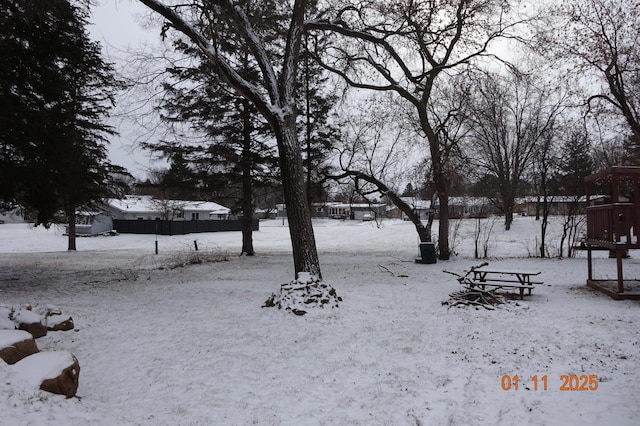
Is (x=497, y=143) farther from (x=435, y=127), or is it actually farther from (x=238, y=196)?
(x=238, y=196)

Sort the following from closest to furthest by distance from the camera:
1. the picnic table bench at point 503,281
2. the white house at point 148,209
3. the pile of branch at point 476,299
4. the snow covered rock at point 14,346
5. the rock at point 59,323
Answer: the snow covered rock at point 14,346 < the rock at point 59,323 < the pile of branch at point 476,299 < the picnic table bench at point 503,281 < the white house at point 148,209

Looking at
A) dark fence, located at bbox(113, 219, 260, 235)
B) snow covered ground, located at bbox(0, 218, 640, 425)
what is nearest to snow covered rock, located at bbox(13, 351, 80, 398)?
snow covered ground, located at bbox(0, 218, 640, 425)

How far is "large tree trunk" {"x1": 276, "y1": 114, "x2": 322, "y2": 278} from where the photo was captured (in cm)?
874

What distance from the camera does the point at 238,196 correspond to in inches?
796

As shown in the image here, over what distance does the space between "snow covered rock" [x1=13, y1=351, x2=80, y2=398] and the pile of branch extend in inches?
244

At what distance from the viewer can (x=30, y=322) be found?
5.73 meters

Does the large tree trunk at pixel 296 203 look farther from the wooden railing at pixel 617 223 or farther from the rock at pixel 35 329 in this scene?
the wooden railing at pixel 617 223

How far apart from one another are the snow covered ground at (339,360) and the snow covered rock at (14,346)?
1.21ft

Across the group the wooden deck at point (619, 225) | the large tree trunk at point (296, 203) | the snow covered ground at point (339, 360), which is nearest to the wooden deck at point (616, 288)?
the wooden deck at point (619, 225)

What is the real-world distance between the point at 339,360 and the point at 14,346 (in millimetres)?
3667

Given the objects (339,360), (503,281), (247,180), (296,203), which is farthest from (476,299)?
(247,180)

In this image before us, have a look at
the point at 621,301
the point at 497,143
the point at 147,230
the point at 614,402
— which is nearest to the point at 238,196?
the point at 621,301

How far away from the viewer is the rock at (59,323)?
243 inches

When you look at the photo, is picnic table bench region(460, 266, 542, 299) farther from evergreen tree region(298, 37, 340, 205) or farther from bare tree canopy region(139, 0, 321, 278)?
evergreen tree region(298, 37, 340, 205)
